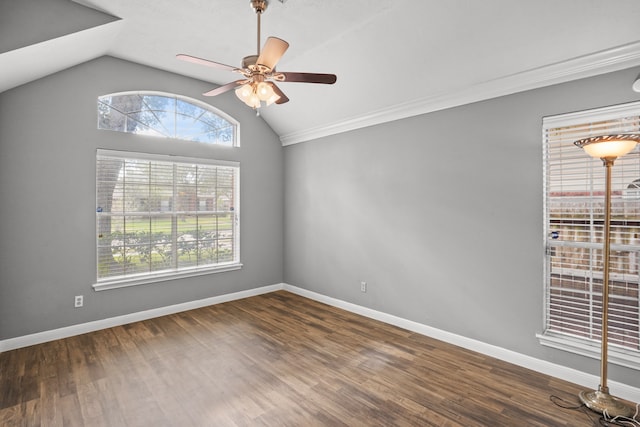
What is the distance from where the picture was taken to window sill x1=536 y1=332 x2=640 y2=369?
232cm

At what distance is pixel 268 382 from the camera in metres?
2.59

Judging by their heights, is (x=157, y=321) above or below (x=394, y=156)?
below

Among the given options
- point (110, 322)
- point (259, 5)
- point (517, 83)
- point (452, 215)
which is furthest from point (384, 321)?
point (259, 5)

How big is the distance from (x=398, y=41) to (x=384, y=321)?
319cm

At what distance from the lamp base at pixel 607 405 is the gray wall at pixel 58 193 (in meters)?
4.42

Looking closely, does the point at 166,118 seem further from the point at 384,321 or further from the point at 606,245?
the point at 606,245

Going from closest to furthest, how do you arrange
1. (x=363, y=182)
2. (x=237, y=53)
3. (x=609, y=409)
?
(x=609, y=409) → (x=237, y=53) → (x=363, y=182)

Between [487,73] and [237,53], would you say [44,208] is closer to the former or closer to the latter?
[237,53]

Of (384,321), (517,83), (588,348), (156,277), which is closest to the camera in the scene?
(588,348)

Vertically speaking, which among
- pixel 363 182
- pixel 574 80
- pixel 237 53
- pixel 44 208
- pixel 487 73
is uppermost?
pixel 237 53

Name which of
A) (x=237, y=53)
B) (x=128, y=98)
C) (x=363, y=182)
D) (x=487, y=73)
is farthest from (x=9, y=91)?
(x=487, y=73)

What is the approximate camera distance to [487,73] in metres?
2.91

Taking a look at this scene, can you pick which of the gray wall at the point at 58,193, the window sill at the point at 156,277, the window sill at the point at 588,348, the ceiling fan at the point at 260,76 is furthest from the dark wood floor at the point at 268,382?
the ceiling fan at the point at 260,76

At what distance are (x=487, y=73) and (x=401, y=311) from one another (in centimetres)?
274
